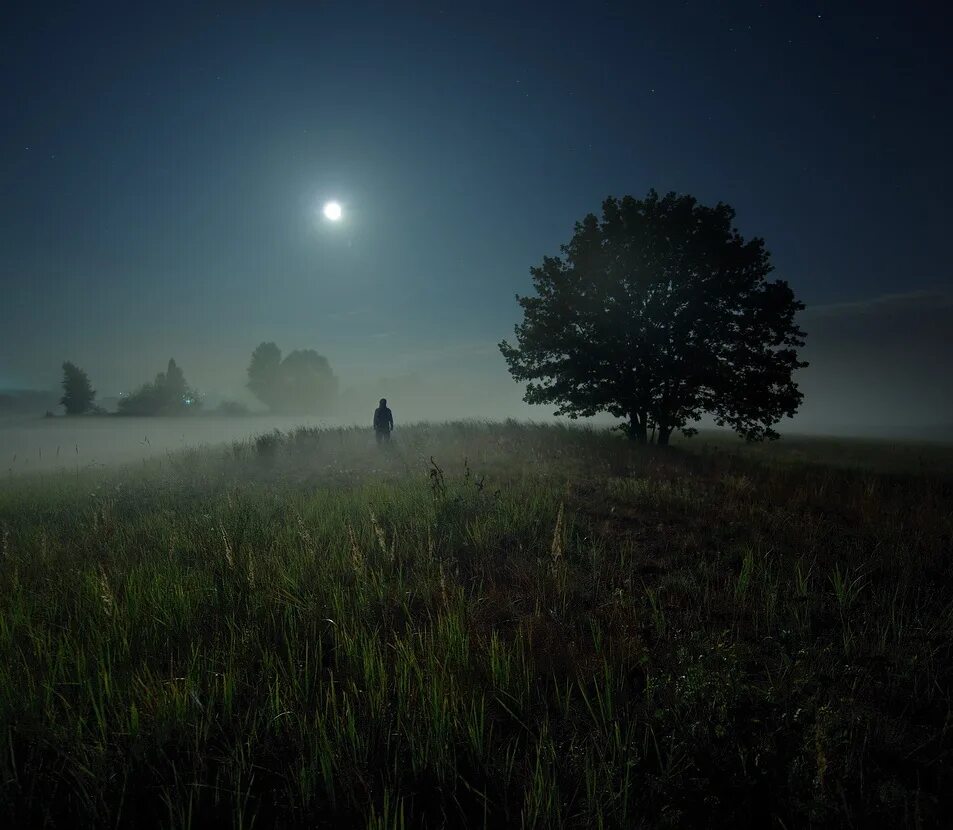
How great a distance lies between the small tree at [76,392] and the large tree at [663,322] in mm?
67146

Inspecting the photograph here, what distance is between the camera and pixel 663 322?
15055mm

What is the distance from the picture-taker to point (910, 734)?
6.12 feet

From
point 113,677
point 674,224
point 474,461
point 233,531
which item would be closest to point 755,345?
point 674,224

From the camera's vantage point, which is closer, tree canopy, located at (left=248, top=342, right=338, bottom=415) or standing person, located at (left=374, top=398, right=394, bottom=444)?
standing person, located at (left=374, top=398, right=394, bottom=444)

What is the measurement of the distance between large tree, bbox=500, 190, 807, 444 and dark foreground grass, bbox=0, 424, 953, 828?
982 cm

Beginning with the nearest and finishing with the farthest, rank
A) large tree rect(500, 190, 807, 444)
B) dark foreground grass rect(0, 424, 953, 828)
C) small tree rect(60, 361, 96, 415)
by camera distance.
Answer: dark foreground grass rect(0, 424, 953, 828) → large tree rect(500, 190, 807, 444) → small tree rect(60, 361, 96, 415)

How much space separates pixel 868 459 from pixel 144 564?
23103 mm

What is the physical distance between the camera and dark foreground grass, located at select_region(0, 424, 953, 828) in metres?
1.59

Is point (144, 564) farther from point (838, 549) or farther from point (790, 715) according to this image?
point (838, 549)

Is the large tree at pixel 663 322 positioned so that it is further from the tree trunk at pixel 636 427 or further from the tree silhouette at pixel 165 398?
the tree silhouette at pixel 165 398

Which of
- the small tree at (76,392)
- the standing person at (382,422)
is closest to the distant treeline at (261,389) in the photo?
the small tree at (76,392)

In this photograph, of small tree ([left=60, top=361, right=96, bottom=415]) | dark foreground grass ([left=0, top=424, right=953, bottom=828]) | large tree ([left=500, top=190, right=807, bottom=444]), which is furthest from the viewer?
small tree ([left=60, top=361, right=96, bottom=415])

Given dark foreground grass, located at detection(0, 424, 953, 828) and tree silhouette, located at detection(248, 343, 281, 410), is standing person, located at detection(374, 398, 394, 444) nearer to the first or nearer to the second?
dark foreground grass, located at detection(0, 424, 953, 828)

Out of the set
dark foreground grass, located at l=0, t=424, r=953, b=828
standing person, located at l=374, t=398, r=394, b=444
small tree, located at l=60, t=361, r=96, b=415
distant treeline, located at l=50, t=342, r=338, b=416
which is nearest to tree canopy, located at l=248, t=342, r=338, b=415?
distant treeline, located at l=50, t=342, r=338, b=416
